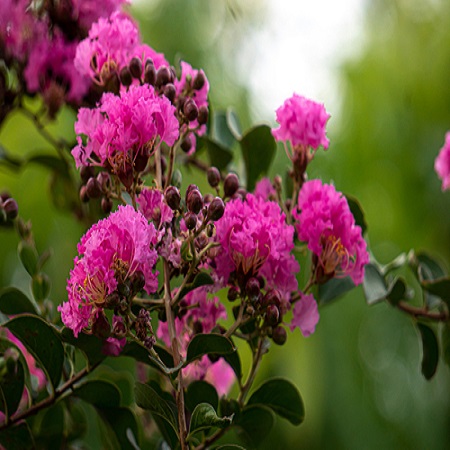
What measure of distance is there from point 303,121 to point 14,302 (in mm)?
321

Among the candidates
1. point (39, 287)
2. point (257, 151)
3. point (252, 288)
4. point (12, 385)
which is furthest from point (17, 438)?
point (257, 151)

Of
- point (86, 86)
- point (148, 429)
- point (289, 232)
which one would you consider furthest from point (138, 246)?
point (148, 429)

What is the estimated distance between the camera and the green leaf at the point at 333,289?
2.40 feet

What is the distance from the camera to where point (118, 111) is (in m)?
0.55

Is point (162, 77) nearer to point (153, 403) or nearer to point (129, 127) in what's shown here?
point (129, 127)

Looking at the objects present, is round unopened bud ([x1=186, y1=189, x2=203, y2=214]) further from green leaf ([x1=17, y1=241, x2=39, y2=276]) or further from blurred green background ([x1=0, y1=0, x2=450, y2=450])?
blurred green background ([x1=0, y1=0, x2=450, y2=450])

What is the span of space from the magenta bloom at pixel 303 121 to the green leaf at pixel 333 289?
5.7 inches

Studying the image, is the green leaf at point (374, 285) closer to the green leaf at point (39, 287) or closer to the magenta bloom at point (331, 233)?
the magenta bloom at point (331, 233)

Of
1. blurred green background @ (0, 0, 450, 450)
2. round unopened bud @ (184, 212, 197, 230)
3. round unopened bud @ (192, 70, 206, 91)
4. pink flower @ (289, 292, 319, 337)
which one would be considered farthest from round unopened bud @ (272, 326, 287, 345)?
blurred green background @ (0, 0, 450, 450)

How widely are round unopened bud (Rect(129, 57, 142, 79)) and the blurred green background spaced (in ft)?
6.43

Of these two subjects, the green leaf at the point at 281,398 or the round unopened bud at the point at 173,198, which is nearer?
the round unopened bud at the point at 173,198

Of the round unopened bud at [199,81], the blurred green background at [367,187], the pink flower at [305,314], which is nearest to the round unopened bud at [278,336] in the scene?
the pink flower at [305,314]

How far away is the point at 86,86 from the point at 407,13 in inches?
144

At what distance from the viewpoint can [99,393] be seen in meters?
0.65
